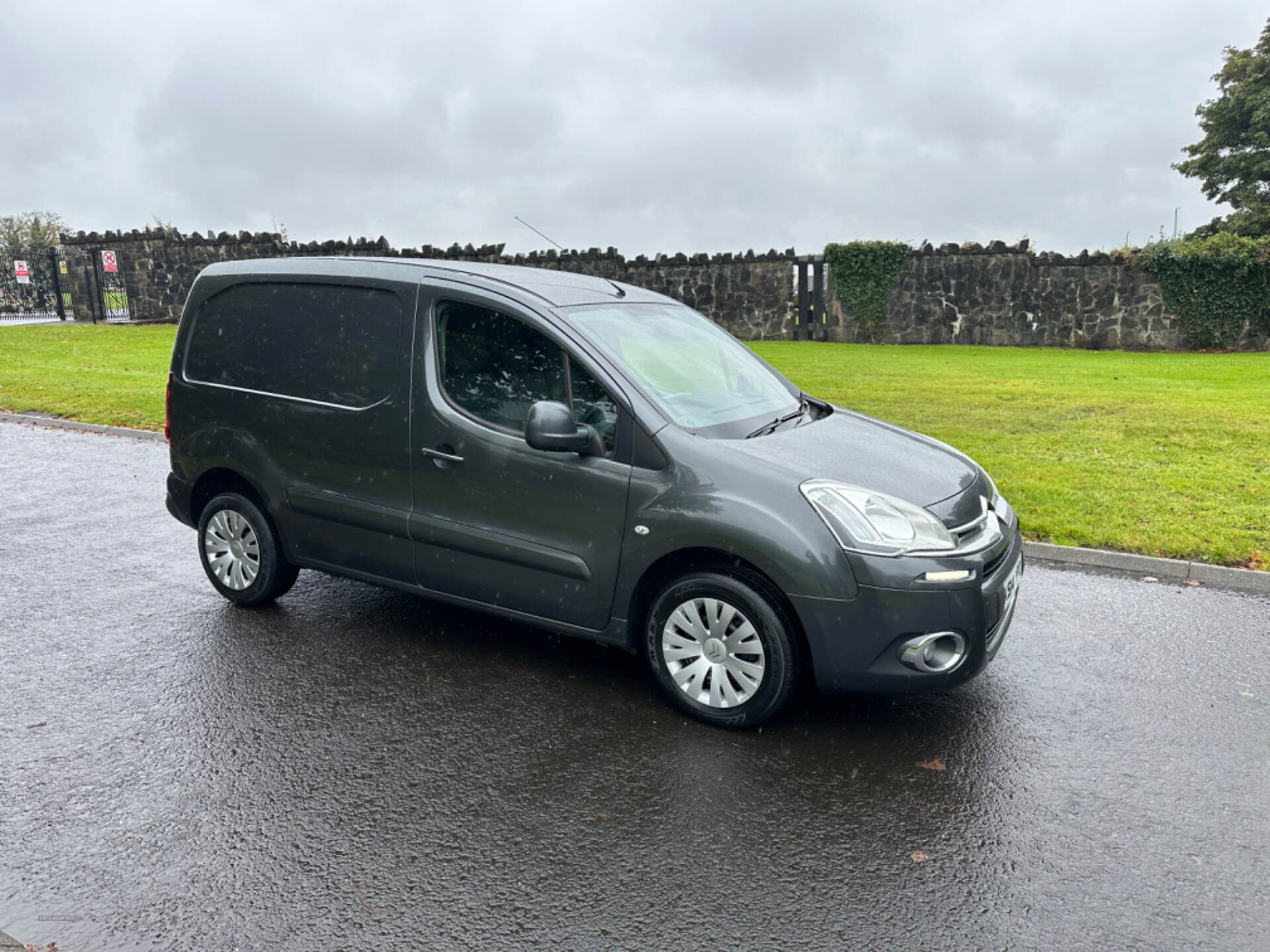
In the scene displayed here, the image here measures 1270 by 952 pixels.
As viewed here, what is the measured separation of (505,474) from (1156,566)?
455 centimetres

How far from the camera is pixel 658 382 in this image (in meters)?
4.70

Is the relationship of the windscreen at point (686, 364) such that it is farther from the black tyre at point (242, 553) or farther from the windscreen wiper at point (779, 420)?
the black tyre at point (242, 553)

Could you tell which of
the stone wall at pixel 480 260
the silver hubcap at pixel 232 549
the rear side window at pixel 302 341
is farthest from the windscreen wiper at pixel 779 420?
the stone wall at pixel 480 260

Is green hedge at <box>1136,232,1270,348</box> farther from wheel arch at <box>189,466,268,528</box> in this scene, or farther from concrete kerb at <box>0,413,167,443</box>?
wheel arch at <box>189,466,268,528</box>

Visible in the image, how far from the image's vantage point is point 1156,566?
259 inches

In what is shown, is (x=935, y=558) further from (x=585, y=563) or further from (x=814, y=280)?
(x=814, y=280)

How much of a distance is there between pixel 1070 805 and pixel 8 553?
700 cm

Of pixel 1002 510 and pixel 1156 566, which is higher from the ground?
pixel 1002 510

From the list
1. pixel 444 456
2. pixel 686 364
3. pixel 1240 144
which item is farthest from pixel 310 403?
pixel 1240 144

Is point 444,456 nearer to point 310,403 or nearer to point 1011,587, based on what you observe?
point 310,403

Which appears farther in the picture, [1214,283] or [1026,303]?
[1026,303]

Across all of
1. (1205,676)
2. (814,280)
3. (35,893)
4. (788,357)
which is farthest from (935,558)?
(814,280)

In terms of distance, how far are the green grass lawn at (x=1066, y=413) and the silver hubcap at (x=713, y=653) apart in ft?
12.8

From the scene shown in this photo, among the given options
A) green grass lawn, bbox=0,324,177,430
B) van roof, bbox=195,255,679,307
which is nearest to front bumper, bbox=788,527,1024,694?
van roof, bbox=195,255,679,307
